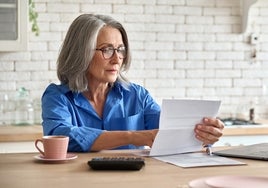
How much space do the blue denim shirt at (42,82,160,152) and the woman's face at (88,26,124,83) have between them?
12 centimetres

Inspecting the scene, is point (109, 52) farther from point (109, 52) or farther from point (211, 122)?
point (211, 122)

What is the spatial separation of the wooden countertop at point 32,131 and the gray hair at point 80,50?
0.85m

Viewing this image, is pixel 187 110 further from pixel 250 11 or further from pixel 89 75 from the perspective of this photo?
pixel 250 11

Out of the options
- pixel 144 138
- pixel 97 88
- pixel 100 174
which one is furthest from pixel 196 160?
pixel 97 88

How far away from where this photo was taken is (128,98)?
277cm

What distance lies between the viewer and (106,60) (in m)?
2.62

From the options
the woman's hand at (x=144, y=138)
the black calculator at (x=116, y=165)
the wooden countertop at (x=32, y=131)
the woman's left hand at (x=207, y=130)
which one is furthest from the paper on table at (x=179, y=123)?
the wooden countertop at (x=32, y=131)

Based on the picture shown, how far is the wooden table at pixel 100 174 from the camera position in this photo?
1.62m

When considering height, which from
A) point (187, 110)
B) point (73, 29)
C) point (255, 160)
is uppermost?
point (73, 29)

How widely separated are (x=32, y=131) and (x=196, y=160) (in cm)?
170

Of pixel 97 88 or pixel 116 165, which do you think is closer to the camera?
pixel 116 165

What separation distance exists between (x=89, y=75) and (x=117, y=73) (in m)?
0.14

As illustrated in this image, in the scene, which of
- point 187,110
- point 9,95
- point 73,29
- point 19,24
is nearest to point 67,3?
point 19,24

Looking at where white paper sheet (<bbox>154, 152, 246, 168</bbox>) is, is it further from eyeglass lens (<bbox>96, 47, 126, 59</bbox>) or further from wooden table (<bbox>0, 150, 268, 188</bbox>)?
eyeglass lens (<bbox>96, 47, 126, 59</bbox>)
